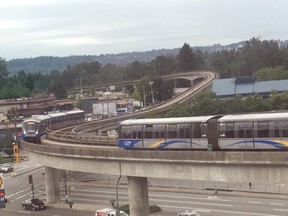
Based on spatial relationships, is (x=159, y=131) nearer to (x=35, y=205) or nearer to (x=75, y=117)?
(x=35, y=205)

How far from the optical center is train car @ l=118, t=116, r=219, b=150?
37.0m

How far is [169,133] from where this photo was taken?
39125mm

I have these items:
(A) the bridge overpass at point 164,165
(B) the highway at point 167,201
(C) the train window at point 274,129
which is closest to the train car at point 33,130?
(B) the highway at point 167,201

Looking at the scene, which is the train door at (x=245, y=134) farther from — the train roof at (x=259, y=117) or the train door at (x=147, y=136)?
the train door at (x=147, y=136)

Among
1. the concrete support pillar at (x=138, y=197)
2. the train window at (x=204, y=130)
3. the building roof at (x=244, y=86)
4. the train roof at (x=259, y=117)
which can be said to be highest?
the train roof at (x=259, y=117)

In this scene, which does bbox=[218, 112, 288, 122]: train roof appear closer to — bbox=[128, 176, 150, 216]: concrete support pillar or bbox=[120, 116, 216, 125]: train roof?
bbox=[120, 116, 216, 125]: train roof

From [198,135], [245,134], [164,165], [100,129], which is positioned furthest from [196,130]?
[100,129]

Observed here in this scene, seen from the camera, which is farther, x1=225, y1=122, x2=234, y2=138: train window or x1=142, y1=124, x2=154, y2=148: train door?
x1=142, y1=124, x2=154, y2=148: train door

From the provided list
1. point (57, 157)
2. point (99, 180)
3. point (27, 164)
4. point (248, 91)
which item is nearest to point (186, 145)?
point (57, 157)

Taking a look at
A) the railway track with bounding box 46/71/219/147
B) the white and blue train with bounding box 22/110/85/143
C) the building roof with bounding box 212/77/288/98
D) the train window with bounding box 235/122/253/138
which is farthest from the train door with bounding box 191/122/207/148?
the building roof with bounding box 212/77/288/98

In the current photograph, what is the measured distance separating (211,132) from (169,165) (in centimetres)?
366

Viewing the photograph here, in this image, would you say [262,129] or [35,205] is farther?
[35,205]

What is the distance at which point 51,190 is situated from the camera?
57656 mm

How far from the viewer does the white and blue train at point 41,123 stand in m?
63.7
